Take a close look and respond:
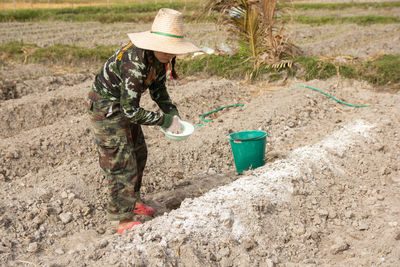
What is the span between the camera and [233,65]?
7.27 metres

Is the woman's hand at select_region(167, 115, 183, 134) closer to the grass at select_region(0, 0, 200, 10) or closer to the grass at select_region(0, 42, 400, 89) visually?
the grass at select_region(0, 42, 400, 89)

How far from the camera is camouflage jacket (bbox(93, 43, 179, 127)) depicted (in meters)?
2.57

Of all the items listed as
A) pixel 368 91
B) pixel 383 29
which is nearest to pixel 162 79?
pixel 368 91

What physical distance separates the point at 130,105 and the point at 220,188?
1.07 m

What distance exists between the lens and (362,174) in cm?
386

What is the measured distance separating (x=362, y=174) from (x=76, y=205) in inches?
99.8

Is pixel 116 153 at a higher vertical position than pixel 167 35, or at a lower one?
lower

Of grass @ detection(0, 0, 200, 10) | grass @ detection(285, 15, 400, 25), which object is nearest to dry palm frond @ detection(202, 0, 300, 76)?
grass @ detection(285, 15, 400, 25)

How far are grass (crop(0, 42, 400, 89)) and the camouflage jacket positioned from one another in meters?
4.31

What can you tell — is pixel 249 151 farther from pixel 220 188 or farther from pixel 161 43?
pixel 161 43

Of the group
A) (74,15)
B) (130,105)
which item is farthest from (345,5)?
(130,105)

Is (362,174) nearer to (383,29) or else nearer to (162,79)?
(162,79)

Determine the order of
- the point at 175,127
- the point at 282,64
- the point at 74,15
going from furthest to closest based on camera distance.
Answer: the point at 74,15 < the point at 282,64 < the point at 175,127

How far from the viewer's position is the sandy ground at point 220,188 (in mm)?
2695
